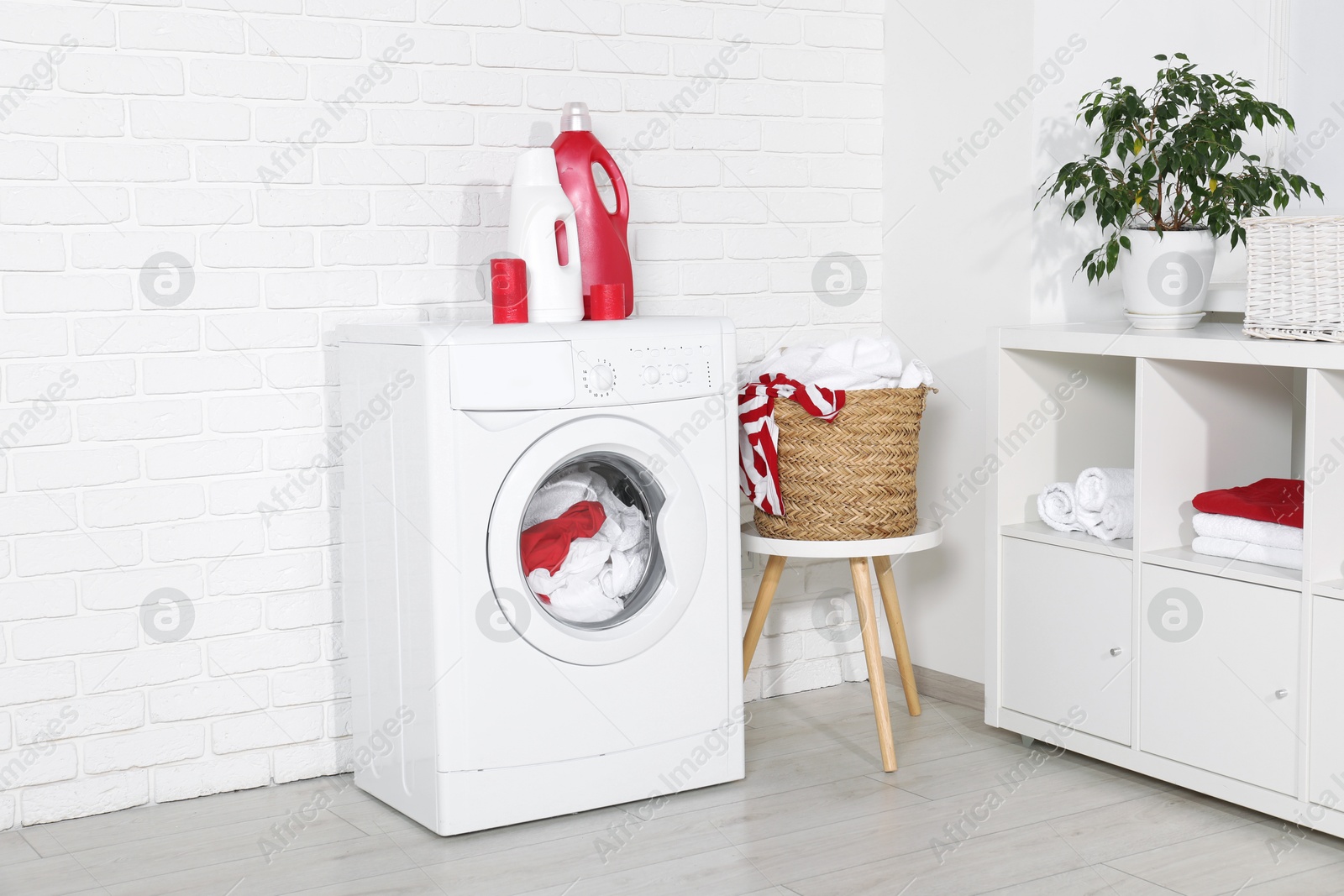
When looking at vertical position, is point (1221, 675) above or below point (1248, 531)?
below

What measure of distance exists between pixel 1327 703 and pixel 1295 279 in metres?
0.63

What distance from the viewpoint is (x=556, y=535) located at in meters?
2.17

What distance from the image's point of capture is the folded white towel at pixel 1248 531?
79.4 inches

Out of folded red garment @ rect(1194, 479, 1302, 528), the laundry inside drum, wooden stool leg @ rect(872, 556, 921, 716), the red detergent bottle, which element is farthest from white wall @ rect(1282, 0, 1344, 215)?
Answer: the laundry inside drum

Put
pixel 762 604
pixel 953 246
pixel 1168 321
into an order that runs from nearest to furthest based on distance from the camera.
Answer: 1. pixel 1168 321
2. pixel 762 604
3. pixel 953 246

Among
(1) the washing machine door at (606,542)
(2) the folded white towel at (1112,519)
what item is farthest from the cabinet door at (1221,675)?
(1) the washing machine door at (606,542)

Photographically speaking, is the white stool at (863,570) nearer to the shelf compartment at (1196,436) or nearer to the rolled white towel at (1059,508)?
the rolled white towel at (1059,508)

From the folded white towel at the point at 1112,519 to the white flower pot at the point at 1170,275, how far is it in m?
0.31

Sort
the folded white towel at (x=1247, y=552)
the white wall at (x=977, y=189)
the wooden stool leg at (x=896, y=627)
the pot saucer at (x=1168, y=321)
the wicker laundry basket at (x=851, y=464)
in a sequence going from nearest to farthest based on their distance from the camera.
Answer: the folded white towel at (x=1247, y=552) < the pot saucer at (x=1168, y=321) < the wicker laundry basket at (x=851, y=464) < the white wall at (x=977, y=189) < the wooden stool leg at (x=896, y=627)

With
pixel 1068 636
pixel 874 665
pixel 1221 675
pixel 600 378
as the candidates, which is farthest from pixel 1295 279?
pixel 600 378

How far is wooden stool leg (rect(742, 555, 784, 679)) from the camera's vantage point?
258cm

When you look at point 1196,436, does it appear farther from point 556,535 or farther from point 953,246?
point 556,535

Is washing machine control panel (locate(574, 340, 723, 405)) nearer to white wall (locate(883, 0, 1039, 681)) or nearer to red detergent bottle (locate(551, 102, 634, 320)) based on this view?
red detergent bottle (locate(551, 102, 634, 320))

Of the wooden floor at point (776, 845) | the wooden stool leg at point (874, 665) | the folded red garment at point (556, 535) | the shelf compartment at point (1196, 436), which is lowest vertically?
the wooden floor at point (776, 845)
